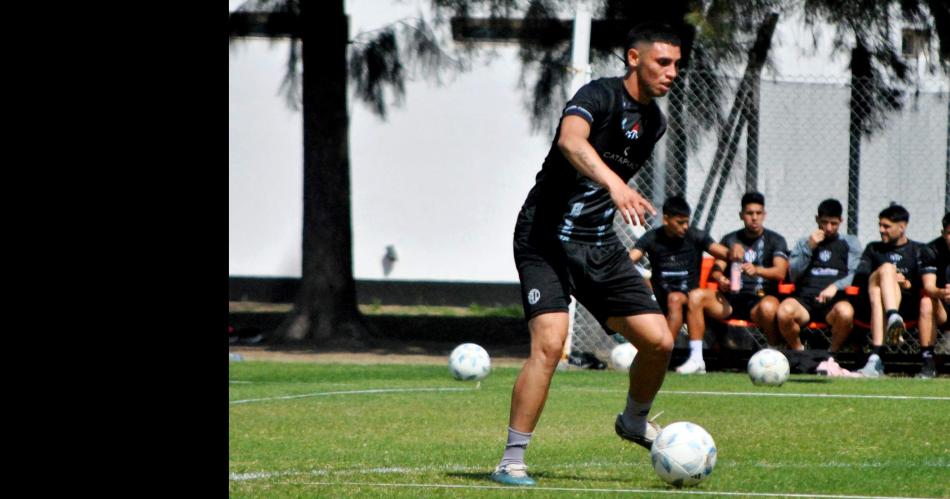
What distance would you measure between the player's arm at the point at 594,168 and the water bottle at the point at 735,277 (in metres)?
7.51

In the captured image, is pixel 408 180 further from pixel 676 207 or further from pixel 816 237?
pixel 816 237

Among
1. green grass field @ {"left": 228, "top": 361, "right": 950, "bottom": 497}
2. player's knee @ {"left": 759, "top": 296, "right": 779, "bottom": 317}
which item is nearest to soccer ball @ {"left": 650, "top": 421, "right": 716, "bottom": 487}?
green grass field @ {"left": 228, "top": 361, "right": 950, "bottom": 497}

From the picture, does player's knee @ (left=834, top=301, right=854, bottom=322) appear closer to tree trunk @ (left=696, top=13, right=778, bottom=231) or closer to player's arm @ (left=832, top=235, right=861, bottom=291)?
player's arm @ (left=832, top=235, right=861, bottom=291)

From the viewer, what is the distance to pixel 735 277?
13.0 meters

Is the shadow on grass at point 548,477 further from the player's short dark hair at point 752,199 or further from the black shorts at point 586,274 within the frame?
the player's short dark hair at point 752,199

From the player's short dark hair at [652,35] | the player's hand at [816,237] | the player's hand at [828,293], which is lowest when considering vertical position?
the player's hand at [828,293]

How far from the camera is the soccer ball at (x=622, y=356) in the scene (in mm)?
12453

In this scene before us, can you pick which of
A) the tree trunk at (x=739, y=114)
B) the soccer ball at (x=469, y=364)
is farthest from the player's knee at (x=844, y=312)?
the soccer ball at (x=469, y=364)

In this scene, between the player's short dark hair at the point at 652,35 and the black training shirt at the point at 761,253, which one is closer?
the player's short dark hair at the point at 652,35

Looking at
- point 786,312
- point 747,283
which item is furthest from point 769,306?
point 747,283

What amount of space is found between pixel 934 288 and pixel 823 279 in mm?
1071

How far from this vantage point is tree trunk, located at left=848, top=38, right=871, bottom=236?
13977 millimetres
